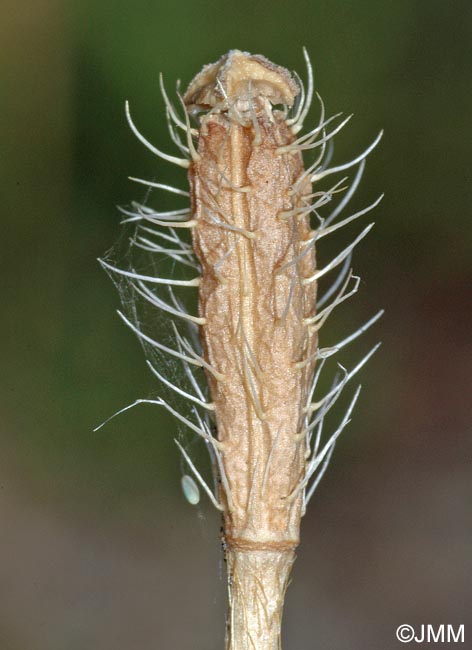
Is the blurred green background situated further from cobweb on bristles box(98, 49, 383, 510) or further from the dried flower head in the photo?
the dried flower head

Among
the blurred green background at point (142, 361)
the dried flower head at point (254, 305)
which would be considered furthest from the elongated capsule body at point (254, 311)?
the blurred green background at point (142, 361)

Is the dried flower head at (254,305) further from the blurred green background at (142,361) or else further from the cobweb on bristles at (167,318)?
the blurred green background at (142,361)

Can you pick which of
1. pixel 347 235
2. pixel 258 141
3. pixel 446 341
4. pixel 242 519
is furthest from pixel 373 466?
pixel 258 141

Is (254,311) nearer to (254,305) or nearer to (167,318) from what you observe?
(254,305)

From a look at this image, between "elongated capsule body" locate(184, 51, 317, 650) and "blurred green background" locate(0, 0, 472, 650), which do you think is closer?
"elongated capsule body" locate(184, 51, 317, 650)

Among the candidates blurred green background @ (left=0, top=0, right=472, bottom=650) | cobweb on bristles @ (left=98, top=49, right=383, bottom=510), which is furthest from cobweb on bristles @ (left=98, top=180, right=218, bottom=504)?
blurred green background @ (left=0, top=0, right=472, bottom=650)

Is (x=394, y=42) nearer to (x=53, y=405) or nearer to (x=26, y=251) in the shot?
(x=26, y=251)

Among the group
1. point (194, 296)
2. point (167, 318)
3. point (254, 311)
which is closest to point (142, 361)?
point (194, 296)
